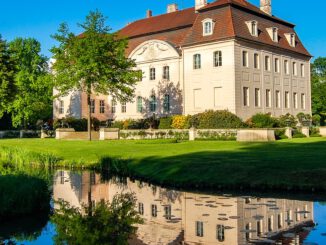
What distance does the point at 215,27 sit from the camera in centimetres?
4241

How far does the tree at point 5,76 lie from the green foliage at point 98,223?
4044cm

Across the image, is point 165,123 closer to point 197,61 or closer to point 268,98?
point 197,61

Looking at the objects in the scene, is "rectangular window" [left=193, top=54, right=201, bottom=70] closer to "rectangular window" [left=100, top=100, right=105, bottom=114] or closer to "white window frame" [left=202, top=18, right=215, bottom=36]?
"white window frame" [left=202, top=18, right=215, bottom=36]

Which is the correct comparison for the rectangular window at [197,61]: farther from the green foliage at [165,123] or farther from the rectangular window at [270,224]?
the rectangular window at [270,224]

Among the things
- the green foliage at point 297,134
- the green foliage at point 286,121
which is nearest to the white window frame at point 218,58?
the green foliage at point 286,121

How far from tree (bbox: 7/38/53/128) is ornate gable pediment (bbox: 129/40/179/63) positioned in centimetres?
1031

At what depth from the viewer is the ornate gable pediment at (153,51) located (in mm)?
46406

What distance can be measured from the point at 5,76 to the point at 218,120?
24.8 meters

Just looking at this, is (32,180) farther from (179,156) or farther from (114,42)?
(114,42)

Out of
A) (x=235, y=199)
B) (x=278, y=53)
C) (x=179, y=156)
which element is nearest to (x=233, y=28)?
(x=278, y=53)

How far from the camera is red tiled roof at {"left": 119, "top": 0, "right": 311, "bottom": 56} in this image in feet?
137

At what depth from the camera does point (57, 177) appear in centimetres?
1891

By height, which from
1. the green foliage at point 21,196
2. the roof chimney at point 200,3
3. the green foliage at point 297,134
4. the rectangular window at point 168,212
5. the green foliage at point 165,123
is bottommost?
the rectangular window at point 168,212

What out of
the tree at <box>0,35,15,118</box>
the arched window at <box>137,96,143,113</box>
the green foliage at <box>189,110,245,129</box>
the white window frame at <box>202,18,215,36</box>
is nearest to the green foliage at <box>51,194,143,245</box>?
the green foliage at <box>189,110,245,129</box>
